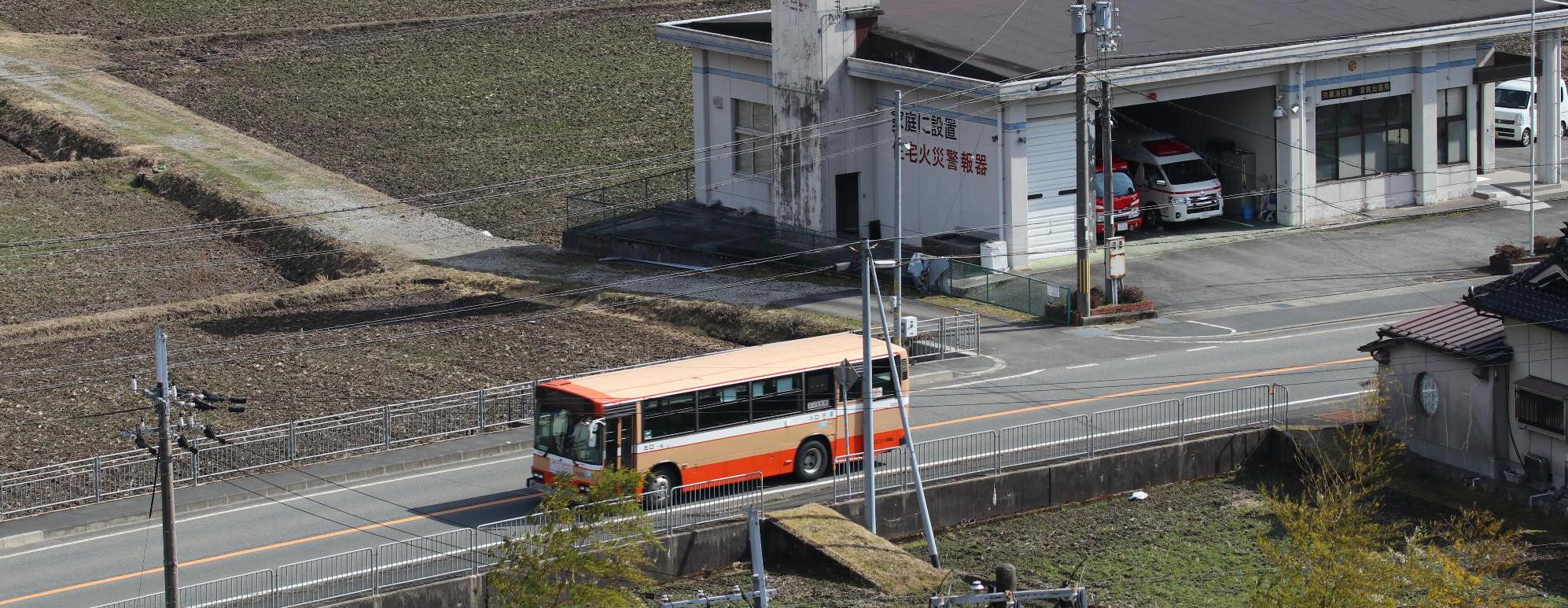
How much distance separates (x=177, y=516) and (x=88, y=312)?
18.1 metres

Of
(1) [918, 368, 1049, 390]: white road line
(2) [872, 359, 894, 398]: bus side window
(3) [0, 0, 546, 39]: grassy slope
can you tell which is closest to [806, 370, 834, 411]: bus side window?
(2) [872, 359, 894, 398]: bus side window

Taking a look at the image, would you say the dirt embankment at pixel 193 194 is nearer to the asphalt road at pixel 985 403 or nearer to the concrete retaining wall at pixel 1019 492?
the asphalt road at pixel 985 403

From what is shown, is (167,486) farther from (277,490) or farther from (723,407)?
(723,407)

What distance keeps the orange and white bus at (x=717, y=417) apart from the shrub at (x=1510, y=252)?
1980 cm

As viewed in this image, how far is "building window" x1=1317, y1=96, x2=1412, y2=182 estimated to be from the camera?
178 ft

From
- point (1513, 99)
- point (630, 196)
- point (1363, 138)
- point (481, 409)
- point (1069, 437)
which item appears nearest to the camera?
point (1069, 437)

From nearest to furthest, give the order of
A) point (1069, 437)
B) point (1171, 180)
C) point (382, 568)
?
point (382, 568)
point (1069, 437)
point (1171, 180)

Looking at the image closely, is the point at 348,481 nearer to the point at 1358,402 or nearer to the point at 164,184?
the point at 1358,402

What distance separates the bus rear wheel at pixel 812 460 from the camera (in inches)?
1346

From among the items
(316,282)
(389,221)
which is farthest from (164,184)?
(316,282)

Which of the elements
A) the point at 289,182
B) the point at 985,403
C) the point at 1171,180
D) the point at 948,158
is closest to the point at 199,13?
the point at 289,182

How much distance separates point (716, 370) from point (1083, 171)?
1387 cm

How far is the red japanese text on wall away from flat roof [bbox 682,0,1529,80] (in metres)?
2.11

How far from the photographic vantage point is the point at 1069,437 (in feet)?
117
